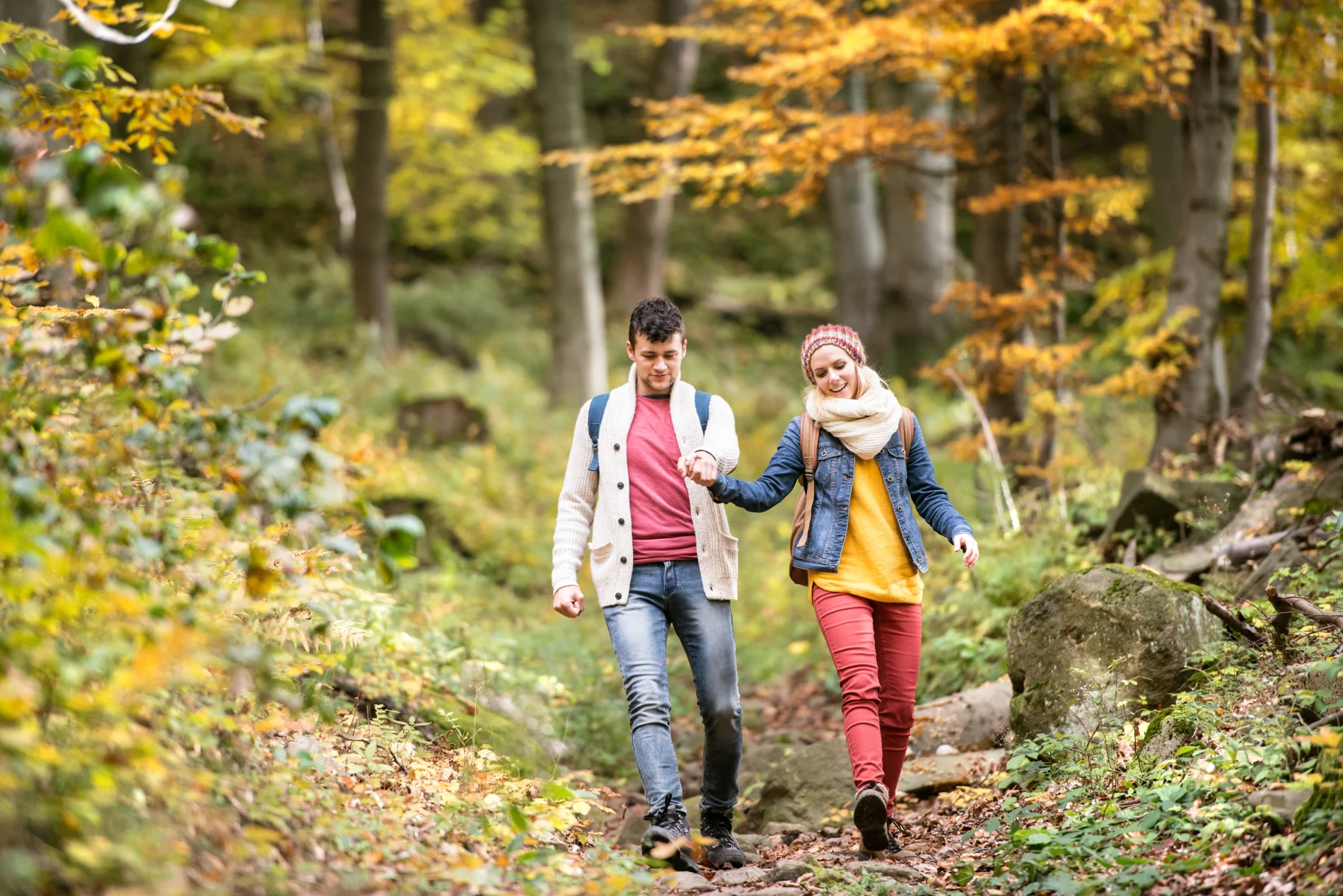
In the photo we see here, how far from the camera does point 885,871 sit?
13.6 feet

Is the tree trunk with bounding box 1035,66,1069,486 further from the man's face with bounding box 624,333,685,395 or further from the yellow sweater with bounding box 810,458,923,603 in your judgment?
the man's face with bounding box 624,333,685,395

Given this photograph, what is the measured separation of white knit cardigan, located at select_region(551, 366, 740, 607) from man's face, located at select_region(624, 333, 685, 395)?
0.20 feet

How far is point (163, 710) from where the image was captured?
3.35 meters

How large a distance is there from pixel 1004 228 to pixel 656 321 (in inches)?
231

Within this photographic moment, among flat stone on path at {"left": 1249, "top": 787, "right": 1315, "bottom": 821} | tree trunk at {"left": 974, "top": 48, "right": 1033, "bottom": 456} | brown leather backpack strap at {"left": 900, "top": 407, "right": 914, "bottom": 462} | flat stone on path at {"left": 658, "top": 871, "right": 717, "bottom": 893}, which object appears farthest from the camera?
tree trunk at {"left": 974, "top": 48, "right": 1033, "bottom": 456}

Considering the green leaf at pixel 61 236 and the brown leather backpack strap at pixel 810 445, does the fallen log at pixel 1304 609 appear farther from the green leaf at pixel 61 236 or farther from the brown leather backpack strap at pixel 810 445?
the green leaf at pixel 61 236

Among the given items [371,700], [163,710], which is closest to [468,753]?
[371,700]

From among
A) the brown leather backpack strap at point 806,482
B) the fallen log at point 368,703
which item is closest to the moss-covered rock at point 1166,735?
the brown leather backpack strap at point 806,482

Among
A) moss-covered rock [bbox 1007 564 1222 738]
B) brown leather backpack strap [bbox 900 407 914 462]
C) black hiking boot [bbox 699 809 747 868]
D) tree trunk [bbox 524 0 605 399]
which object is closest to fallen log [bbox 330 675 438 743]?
black hiking boot [bbox 699 809 747 868]

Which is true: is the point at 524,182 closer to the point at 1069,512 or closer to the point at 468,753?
the point at 1069,512

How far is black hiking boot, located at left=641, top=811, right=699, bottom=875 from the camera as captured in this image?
14.0 ft

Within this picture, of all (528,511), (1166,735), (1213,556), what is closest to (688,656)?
(1166,735)

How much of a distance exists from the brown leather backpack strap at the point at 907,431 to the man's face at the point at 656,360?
1020mm

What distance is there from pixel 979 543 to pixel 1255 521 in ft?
6.50
